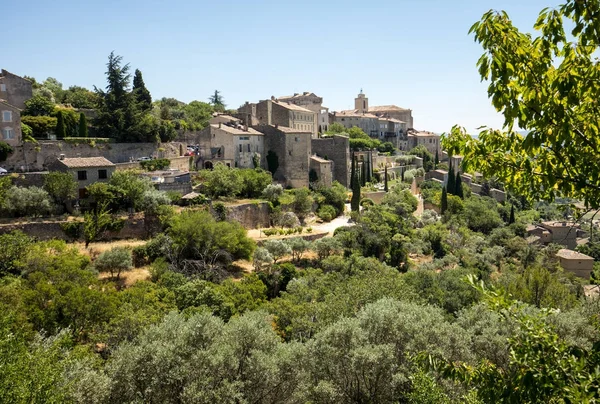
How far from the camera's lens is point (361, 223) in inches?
1495

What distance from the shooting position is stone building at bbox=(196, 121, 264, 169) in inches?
1752

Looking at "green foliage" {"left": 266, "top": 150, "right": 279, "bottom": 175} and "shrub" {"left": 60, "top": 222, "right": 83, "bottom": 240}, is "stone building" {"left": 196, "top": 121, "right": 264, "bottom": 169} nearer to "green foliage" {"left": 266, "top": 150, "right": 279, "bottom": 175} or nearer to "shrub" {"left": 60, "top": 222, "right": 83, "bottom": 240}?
"green foliage" {"left": 266, "top": 150, "right": 279, "bottom": 175}

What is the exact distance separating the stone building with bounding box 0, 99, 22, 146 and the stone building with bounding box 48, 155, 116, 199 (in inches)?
148

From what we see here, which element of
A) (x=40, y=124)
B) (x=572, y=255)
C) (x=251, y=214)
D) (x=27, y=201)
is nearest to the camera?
(x=27, y=201)

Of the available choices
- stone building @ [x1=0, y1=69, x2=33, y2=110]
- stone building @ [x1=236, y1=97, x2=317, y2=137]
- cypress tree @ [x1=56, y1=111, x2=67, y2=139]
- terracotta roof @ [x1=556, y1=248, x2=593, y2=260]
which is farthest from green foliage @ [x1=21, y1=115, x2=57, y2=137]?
terracotta roof @ [x1=556, y1=248, x2=593, y2=260]

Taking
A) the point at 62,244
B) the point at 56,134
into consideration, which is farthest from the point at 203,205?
the point at 56,134

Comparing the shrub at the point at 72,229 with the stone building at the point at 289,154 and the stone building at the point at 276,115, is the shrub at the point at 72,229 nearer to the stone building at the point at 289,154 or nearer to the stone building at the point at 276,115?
the stone building at the point at 289,154

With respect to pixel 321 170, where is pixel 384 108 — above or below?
above

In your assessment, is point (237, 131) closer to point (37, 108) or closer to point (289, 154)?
Result: point (289, 154)

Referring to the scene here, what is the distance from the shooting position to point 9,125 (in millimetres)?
33750

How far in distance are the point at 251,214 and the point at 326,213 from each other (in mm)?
8106

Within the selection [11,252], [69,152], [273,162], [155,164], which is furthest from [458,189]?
[11,252]

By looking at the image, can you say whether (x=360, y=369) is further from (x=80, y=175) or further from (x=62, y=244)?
(x=80, y=175)

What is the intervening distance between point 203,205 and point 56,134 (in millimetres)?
15394
